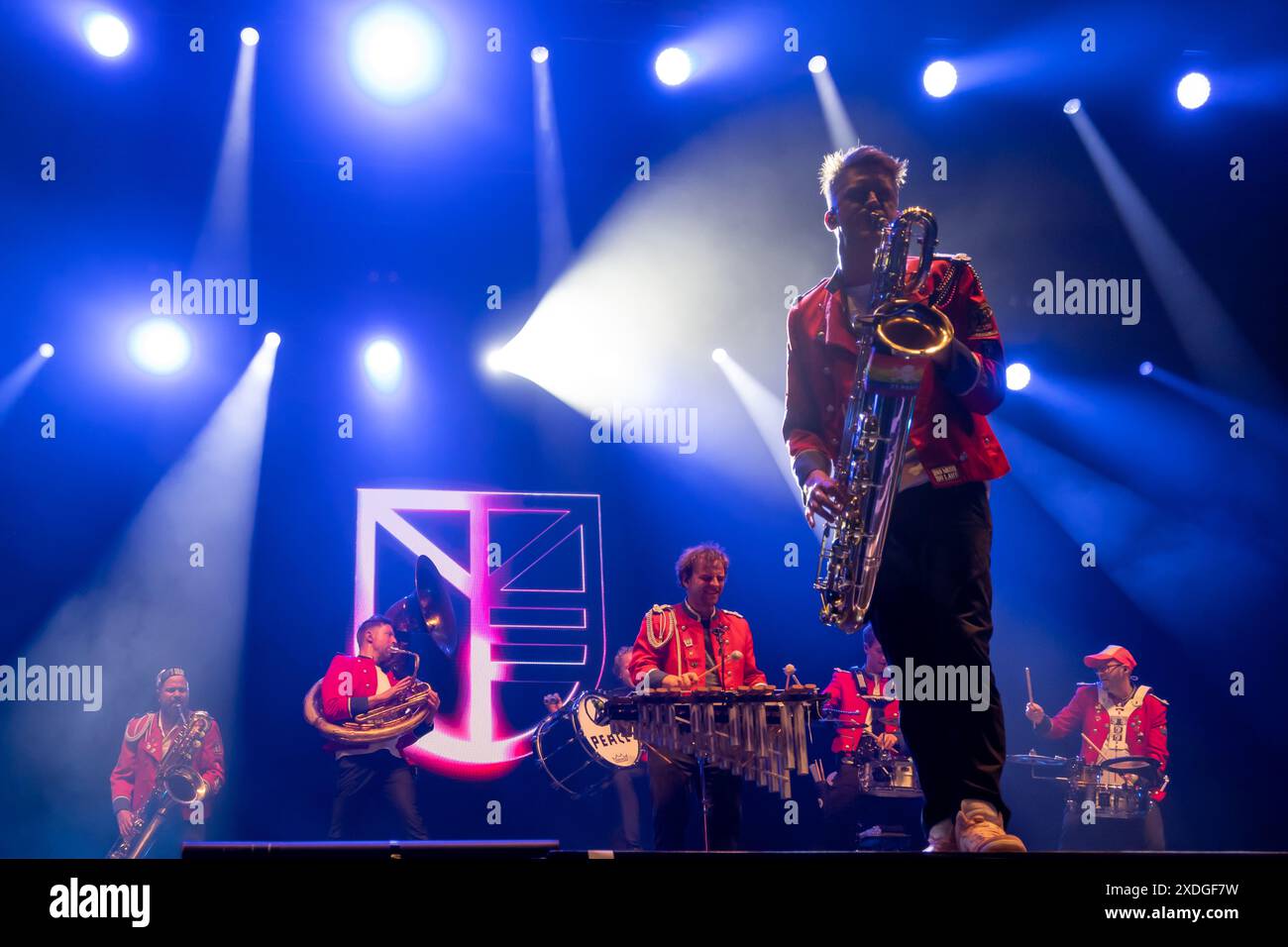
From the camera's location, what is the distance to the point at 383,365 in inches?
340

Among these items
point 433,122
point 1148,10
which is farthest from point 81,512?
point 1148,10

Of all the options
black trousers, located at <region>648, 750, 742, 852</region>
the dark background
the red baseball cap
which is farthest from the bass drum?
the red baseball cap

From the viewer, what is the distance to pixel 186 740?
7750mm

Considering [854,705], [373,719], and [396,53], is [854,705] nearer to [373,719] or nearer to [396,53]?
[373,719]

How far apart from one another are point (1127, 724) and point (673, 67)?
6.09 m

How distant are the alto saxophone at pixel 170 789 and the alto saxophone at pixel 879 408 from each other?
5.85 meters

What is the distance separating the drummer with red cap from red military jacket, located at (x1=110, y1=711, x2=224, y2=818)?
6167mm

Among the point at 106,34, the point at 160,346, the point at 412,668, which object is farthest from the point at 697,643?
the point at 106,34

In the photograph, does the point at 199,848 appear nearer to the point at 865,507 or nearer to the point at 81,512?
the point at 865,507

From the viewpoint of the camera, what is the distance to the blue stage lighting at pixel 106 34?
8055 mm

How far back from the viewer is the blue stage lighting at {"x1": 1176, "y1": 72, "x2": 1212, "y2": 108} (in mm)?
8956

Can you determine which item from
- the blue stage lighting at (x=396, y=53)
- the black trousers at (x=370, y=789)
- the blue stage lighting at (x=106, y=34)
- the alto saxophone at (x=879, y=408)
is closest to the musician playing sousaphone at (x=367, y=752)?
the black trousers at (x=370, y=789)

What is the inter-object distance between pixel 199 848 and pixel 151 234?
7.22 m

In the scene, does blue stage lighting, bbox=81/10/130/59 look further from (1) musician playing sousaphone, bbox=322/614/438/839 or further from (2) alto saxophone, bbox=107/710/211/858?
(2) alto saxophone, bbox=107/710/211/858
